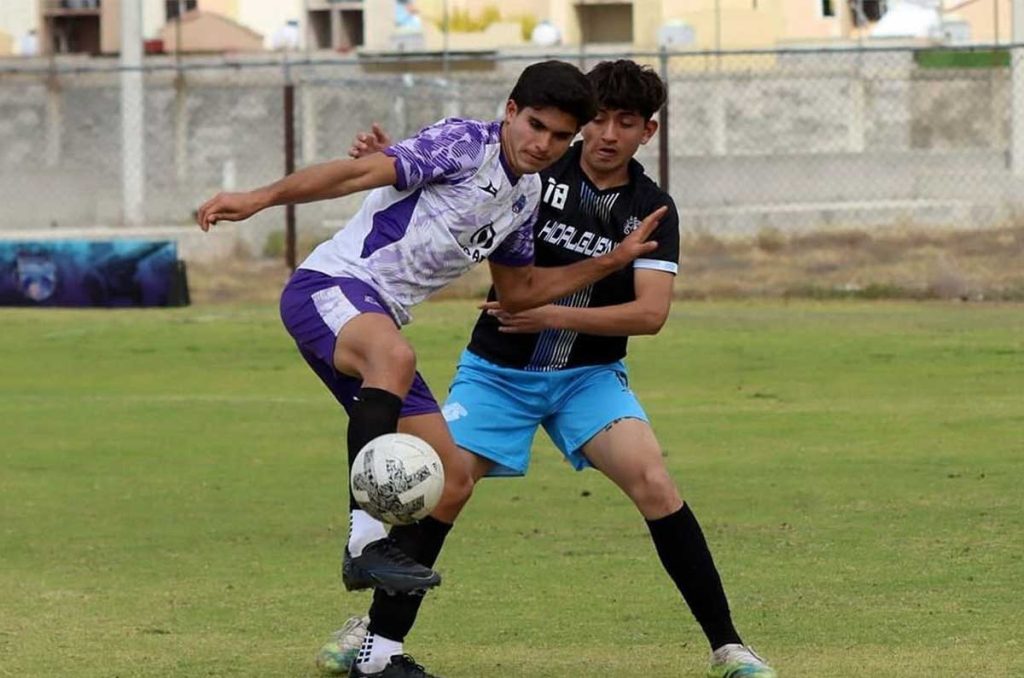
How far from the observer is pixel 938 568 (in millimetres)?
8516

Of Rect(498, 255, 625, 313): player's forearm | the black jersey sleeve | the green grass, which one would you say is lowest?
Rect(498, 255, 625, 313): player's forearm

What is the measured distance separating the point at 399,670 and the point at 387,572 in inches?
20.5

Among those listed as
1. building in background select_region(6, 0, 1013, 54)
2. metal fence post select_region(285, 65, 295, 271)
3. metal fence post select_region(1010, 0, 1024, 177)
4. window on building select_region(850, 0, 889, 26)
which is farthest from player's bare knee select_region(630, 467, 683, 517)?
window on building select_region(850, 0, 889, 26)

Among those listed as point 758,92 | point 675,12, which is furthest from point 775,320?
point 675,12

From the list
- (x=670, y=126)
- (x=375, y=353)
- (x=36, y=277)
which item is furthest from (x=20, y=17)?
(x=375, y=353)

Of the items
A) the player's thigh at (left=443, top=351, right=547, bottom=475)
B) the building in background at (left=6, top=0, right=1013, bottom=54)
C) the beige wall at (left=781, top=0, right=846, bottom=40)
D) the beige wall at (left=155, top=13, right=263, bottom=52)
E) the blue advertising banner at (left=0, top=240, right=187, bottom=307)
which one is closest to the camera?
the player's thigh at (left=443, top=351, right=547, bottom=475)

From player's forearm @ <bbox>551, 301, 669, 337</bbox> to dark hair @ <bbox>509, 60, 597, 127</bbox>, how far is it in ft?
2.41

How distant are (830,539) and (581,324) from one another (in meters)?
2.91

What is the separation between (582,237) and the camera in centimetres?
709

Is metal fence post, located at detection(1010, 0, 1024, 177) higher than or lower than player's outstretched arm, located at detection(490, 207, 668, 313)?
higher

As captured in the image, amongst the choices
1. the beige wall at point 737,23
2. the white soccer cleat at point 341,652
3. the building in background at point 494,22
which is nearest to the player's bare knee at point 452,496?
the white soccer cleat at point 341,652

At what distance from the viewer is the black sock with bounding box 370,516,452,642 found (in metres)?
6.59

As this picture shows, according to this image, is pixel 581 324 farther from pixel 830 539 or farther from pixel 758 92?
pixel 758 92

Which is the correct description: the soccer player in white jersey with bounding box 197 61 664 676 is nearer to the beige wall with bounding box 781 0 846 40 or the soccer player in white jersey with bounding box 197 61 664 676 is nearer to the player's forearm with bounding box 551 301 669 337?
the player's forearm with bounding box 551 301 669 337
